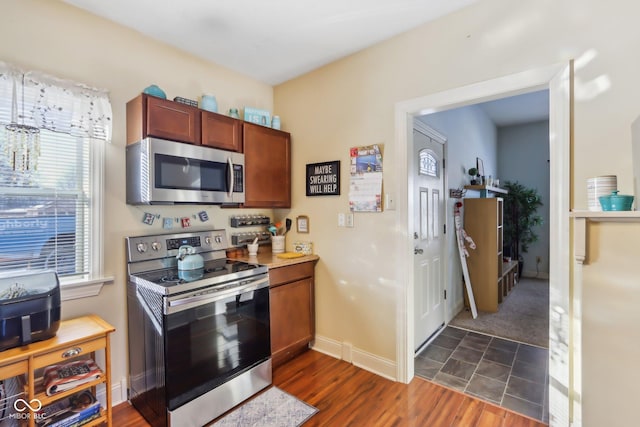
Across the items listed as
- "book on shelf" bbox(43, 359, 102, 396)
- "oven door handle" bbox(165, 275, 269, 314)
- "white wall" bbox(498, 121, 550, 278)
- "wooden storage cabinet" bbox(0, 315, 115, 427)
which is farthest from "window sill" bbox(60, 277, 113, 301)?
"white wall" bbox(498, 121, 550, 278)

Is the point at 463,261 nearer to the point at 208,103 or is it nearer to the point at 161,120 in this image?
the point at 208,103

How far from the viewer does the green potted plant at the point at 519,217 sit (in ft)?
17.7

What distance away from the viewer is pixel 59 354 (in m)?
1.57

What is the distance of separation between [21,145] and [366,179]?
89.1 inches

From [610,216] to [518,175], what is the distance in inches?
199

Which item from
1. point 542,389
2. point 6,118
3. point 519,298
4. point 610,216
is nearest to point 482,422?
point 542,389

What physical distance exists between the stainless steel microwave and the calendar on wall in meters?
0.94

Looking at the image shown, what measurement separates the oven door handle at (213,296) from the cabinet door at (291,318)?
228mm

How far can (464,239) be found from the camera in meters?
3.85

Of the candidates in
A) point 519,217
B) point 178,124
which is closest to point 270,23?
point 178,124

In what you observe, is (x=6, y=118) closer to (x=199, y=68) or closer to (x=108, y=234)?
(x=108, y=234)

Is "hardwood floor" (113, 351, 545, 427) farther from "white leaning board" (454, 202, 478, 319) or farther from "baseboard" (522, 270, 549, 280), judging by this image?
"baseboard" (522, 270, 549, 280)

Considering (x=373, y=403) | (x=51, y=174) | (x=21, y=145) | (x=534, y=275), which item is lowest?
(x=373, y=403)

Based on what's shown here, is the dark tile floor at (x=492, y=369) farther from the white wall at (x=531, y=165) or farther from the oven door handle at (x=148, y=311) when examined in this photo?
the white wall at (x=531, y=165)
